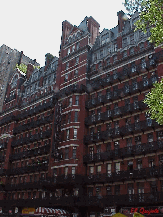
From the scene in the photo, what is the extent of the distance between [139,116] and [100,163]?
338 inches

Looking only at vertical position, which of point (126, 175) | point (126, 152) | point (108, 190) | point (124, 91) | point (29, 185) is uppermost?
point (124, 91)

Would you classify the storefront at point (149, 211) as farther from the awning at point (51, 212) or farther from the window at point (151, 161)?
the awning at point (51, 212)

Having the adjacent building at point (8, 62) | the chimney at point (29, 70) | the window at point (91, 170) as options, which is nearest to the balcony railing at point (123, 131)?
the window at point (91, 170)

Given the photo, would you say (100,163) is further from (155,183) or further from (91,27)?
(91,27)

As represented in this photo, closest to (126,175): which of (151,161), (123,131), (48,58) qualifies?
(151,161)

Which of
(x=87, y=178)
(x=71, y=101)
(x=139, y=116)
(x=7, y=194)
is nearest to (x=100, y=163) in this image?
(x=87, y=178)

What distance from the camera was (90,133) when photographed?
40.0m

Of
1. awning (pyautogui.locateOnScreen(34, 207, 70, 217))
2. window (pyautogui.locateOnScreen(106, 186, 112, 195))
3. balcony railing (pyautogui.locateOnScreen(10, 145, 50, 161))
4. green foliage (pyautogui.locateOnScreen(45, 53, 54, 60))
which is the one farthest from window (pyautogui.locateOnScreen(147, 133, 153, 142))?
green foliage (pyautogui.locateOnScreen(45, 53, 54, 60))

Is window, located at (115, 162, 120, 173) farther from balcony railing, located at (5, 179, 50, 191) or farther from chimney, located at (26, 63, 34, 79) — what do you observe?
chimney, located at (26, 63, 34, 79)

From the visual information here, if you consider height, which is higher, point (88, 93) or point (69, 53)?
point (69, 53)

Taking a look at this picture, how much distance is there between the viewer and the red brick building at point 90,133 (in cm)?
3209

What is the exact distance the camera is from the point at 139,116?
35.0 m

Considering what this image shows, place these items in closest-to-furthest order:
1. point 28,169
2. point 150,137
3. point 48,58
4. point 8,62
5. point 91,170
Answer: point 150,137
point 91,170
point 28,169
point 48,58
point 8,62

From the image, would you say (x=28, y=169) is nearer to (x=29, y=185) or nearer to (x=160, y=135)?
(x=29, y=185)
